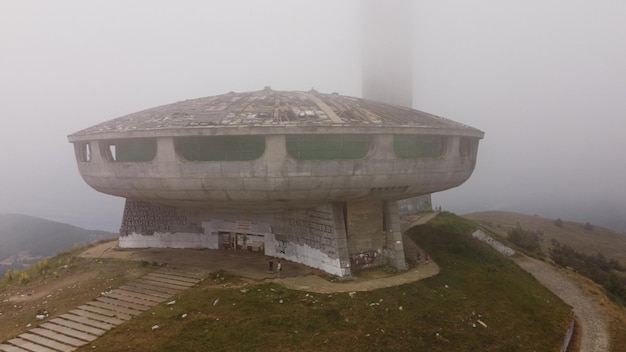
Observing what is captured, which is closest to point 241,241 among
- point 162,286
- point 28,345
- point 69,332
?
point 162,286

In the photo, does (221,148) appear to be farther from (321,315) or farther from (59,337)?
(59,337)

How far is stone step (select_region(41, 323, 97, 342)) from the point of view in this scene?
14573mm

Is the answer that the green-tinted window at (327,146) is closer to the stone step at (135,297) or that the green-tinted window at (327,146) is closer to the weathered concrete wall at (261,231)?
the weathered concrete wall at (261,231)

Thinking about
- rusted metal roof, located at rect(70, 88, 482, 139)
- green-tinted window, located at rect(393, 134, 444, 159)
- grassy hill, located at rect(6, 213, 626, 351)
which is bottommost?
grassy hill, located at rect(6, 213, 626, 351)

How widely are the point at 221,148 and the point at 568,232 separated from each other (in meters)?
55.9

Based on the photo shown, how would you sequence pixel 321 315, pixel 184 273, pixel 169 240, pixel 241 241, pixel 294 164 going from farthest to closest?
pixel 169 240 < pixel 241 241 < pixel 184 273 < pixel 294 164 < pixel 321 315

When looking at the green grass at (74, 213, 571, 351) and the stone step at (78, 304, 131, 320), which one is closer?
the green grass at (74, 213, 571, 351)

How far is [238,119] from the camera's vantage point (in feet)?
59.9

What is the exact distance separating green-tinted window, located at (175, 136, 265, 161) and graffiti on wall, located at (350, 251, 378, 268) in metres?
7.82

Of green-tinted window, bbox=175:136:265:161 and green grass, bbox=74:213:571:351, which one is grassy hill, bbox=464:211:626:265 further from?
green-tinted window, bbox=175:136:265:161

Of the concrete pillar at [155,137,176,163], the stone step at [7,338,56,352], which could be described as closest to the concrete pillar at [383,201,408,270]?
the concrete pillar at [155,137,176,163]

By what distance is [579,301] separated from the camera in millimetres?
23203

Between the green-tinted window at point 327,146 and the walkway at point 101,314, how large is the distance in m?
8.48

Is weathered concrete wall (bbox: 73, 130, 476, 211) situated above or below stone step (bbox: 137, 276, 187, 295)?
above
